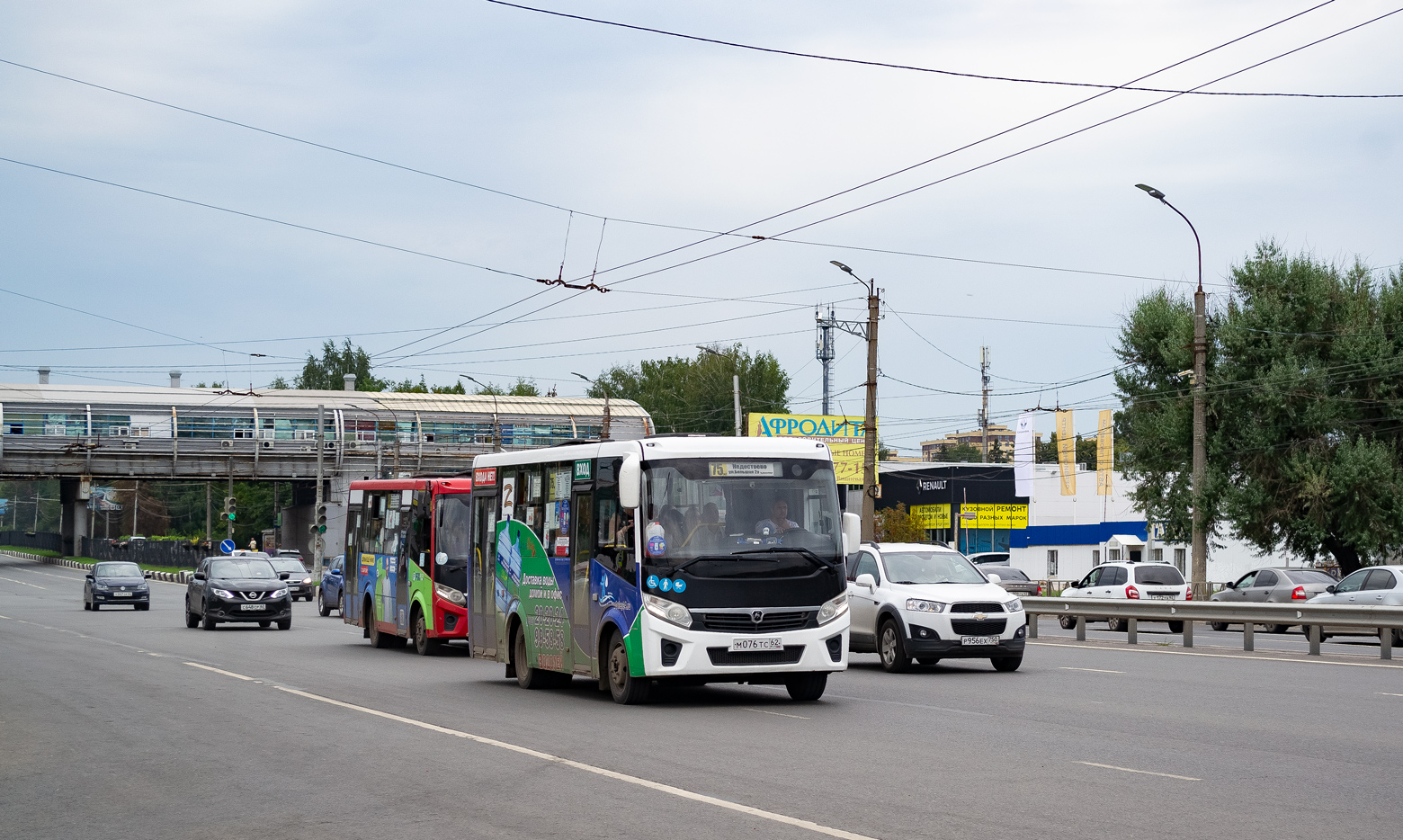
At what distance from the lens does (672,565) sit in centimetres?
1509

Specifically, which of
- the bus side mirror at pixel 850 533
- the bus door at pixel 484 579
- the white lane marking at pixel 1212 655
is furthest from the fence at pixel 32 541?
the bus side mirror at pixel 850 533

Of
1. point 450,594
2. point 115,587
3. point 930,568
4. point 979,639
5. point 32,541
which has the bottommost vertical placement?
point 32,541

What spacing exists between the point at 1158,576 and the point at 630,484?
23158mm

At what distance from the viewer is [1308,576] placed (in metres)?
33.4

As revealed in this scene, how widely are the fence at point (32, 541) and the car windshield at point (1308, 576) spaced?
94026 millimetres

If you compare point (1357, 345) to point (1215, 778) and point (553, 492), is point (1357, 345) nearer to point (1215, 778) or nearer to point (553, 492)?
point (553, 492)

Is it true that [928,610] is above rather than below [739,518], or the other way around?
below

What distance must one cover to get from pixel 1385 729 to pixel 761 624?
579 cm

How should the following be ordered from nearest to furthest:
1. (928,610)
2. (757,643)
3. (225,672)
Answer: (757,643)
(928,610)
(225,672)

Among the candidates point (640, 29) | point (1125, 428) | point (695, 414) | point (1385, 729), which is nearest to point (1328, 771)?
point (1385, 729)

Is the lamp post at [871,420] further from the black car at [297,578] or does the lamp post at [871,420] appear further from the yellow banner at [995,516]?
the yellow banner at [995,516]

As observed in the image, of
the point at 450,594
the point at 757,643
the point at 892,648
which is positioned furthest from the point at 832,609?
the point at 450,594

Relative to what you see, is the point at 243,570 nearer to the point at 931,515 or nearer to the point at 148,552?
the point at 931,515

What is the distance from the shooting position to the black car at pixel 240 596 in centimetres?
3319
